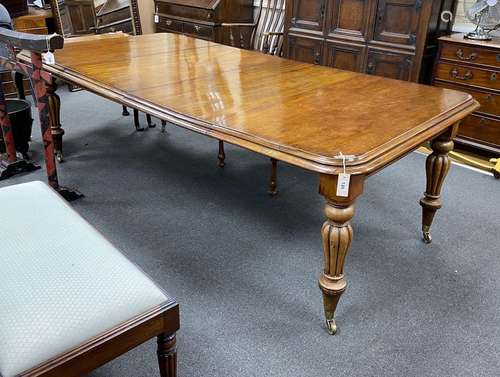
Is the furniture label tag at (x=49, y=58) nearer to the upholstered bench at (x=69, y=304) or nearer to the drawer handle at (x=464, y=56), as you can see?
the upholstered bench at (x=69, y=304)

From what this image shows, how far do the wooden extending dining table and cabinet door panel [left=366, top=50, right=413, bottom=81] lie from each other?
112 centimetres

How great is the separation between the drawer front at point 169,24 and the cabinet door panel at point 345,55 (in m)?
1.77

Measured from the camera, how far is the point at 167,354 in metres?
1.10

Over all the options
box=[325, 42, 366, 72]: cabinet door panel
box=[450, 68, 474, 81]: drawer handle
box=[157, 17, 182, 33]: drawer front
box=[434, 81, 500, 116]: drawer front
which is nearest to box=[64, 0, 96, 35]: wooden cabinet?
box=[157, 17, 182, 33]: drawer front

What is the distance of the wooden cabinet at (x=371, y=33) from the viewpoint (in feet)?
9.54

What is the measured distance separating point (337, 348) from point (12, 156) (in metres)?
2.10

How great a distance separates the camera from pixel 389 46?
3033 millimetres

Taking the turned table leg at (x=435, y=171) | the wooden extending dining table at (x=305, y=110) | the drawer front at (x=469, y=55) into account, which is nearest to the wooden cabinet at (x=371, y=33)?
the drawer front at (x=469, y=55)

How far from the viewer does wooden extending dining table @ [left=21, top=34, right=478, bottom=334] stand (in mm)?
1260

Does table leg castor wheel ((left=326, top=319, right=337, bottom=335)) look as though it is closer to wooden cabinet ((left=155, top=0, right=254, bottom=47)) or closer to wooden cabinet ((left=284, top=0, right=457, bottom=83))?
wooden cabinet ((left=284, top=0, right=457, bottom=83))

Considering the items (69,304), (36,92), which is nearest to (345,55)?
(36,92)

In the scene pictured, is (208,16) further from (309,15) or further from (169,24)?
(309,15)

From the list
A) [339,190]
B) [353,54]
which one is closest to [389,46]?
[353,54]

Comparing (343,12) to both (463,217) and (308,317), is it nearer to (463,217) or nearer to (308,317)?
(463,217)
